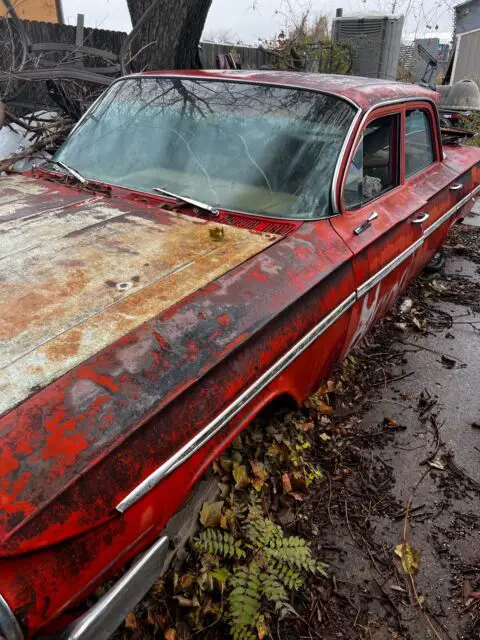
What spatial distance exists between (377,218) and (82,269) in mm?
1619

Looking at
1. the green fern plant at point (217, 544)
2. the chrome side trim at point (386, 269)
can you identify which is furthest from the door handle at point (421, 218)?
the green fern plant at point (217, 544)

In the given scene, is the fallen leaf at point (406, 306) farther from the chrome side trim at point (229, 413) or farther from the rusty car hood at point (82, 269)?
the rusty car hood at point (82, 269)

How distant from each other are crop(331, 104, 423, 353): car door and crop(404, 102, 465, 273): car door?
167 millimetres

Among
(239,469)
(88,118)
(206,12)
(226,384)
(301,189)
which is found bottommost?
(239,469)

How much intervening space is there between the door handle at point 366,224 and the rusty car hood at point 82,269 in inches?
21.5

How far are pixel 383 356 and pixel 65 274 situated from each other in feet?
7.90

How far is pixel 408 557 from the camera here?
219cm

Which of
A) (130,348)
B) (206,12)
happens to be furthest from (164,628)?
(206,12)

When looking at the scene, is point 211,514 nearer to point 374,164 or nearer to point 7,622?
point 7,622

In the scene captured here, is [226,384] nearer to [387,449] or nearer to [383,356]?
[387,449]

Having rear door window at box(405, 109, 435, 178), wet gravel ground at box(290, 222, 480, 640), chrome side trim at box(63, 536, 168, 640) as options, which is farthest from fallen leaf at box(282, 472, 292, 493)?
rear door window at box(405, 109, 435, 178)

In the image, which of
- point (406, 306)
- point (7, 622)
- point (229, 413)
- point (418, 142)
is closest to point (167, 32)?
point (418, 142)

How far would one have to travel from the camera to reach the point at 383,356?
358 cm

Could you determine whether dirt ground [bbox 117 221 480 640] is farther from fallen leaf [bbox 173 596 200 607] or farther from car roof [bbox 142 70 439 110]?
car roof [bbox 142 70 439 110]
